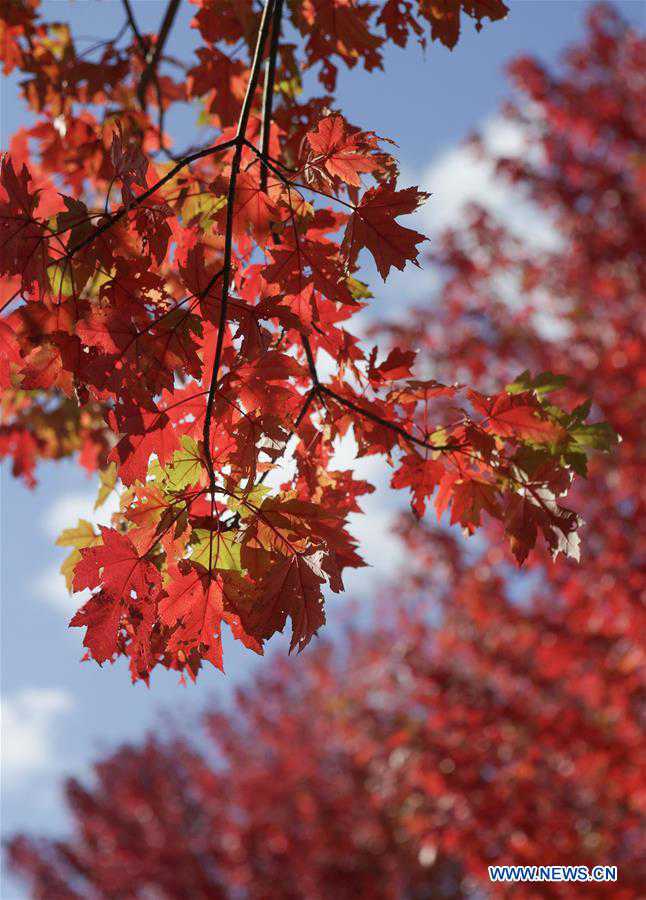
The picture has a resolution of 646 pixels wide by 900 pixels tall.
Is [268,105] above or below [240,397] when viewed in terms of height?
above

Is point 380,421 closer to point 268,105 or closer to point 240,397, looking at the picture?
point 240,397

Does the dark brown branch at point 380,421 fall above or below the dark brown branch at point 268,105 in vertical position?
below

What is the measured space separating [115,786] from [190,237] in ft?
53.4

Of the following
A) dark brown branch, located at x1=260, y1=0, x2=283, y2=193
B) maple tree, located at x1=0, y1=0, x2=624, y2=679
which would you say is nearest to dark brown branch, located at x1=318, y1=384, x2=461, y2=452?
maple tree, located at x1=0, y1=0, x2=624, y2=679

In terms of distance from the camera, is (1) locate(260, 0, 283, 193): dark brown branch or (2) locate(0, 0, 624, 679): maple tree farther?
(1) locate(260, 0, 283, 193): dark brown branch

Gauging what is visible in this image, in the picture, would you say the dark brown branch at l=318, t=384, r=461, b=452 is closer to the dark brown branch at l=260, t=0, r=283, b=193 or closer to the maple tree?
the maple tree

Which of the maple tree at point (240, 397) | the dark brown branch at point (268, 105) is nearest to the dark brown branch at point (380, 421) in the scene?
the maple tree at point (240, 397)

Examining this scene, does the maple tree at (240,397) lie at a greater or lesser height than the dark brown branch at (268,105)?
lesser

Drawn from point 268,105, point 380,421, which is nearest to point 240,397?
point 380,421

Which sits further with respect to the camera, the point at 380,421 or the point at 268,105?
the point at 268,105

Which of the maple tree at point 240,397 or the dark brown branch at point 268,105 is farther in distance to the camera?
the dark brown branch at point 268,105

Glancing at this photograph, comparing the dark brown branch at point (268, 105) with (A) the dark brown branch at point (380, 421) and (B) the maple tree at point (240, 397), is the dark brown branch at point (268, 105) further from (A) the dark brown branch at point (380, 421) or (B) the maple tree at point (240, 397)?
(A) the dark brown branch at point (380, 421)

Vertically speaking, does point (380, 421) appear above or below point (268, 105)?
below

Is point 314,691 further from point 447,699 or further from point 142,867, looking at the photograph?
point 447,699
